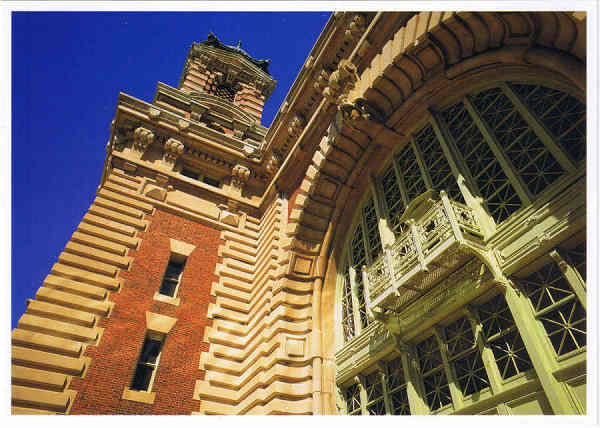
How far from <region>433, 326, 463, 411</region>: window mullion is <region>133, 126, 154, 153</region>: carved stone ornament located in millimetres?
13543

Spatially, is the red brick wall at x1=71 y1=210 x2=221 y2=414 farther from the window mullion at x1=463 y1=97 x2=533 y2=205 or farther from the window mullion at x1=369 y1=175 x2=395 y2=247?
the window mullion at x1=463 y1=97 x2=533 y2=205

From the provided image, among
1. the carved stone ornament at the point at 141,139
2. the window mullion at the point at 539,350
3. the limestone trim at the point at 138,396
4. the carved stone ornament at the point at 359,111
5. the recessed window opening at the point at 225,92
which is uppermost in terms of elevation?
the recessed window opening at the point at 225,92

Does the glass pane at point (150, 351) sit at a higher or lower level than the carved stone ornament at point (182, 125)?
lower

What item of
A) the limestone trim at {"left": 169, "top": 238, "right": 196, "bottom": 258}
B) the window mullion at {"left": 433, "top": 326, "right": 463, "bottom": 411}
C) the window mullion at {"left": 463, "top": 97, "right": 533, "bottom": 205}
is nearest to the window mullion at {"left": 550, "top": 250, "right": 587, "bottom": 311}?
the window mullion at {"left": 463, "top": 97, "right": 533, "bottom": 205}

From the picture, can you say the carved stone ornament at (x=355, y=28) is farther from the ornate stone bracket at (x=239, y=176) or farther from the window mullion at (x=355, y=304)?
the window mullion at (x=355, y=304)

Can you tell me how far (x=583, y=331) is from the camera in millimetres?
6328

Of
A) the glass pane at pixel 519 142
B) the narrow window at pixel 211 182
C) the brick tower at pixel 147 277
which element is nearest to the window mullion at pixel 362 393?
the brick tower at pixel 147 277

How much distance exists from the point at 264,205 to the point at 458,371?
11.7 metres

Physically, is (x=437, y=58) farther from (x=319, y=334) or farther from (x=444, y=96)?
(x=319, y=334)

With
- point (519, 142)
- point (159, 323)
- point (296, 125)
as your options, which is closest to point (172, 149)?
point (296, 125)

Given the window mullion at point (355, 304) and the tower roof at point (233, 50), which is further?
the tower roof at point (233, 50)

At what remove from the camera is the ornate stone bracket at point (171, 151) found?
17.4 m

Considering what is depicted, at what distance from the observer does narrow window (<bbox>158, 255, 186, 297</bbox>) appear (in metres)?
14.6

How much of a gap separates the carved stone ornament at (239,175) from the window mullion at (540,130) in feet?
38.2
